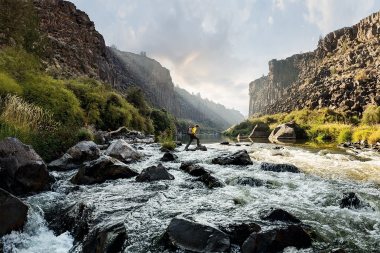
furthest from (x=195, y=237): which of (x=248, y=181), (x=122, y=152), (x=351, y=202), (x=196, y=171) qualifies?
(x=122, y=152)

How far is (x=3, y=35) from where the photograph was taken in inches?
1006

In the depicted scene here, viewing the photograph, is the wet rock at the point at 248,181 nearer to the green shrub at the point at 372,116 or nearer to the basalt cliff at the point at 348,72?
the green shrub at the point at 372,116

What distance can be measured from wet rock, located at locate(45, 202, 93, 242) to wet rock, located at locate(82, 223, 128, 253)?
507mm

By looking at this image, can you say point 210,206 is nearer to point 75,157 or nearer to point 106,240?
point 106,240

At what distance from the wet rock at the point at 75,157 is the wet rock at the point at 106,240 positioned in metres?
7.01

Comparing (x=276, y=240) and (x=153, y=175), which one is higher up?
(x=153, y=175)

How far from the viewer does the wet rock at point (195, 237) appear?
5227 millimetres

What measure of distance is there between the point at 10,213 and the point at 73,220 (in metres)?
1.15

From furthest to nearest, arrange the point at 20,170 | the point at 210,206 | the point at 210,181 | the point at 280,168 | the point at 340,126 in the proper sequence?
the point at 340,126 < the point at 280,168 < the point at 210,181 < the point at 20,170 < the point at 210,206

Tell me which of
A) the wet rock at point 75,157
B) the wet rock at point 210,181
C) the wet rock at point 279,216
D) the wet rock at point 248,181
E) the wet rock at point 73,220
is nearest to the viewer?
the wet rock at point 73,220

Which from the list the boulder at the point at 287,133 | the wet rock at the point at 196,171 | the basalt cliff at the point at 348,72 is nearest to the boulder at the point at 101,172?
the wet rock at the point at 196,171

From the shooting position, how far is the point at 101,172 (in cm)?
1038

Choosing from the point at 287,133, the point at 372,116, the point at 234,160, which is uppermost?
the point at 372,116

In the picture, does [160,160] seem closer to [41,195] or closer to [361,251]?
[41,195]
